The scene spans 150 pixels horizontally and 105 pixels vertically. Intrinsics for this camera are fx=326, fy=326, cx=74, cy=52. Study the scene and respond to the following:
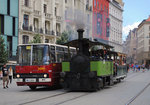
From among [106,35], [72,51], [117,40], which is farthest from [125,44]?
[72,51]

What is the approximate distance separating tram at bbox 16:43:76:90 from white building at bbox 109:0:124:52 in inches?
2557

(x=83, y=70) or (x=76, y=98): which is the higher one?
(x=83, y=70)

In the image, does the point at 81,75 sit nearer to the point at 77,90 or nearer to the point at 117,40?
the point at 77,90

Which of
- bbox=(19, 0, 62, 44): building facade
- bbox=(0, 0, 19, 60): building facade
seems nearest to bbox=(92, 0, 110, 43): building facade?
bbox=(19, 0, 62, 44): building facade

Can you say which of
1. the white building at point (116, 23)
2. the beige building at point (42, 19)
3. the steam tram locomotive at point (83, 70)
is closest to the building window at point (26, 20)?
the beige building at point (42, 19)

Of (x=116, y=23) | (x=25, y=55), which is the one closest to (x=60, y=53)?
(x=25, y=55)

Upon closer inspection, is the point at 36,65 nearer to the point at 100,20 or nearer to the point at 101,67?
the point at 101,67

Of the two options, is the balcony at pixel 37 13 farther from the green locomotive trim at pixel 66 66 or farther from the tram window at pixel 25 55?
the green locomotive trim at pixel 66 66

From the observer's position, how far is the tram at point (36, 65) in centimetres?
1870

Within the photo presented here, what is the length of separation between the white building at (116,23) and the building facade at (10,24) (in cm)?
3961

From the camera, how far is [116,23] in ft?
306

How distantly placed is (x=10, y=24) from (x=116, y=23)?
51.2 meters

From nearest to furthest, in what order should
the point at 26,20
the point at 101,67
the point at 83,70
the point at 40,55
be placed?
the point at 83,70, the point at 101,67, the point at 40,55, the point at 26,20

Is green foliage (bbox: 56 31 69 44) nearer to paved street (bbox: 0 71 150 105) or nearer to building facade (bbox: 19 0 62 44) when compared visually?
building facade (bbox: 19 0 62 44)
